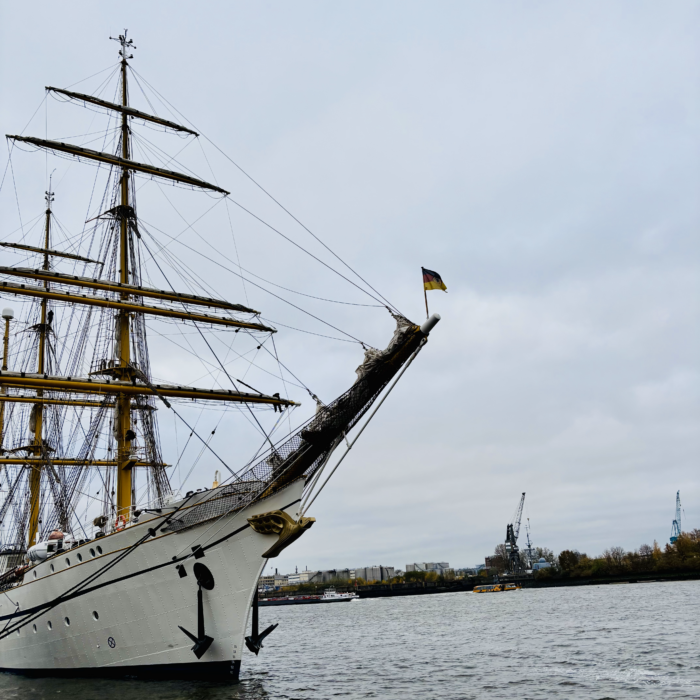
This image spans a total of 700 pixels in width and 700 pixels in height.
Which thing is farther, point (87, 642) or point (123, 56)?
point (123, 56)

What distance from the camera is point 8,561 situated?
3472 centimetres

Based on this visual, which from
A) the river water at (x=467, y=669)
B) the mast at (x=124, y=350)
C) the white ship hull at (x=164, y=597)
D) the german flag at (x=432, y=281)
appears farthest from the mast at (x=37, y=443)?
the german flag at (x=432, y=281)

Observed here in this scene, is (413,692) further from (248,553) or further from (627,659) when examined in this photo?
(627,659)

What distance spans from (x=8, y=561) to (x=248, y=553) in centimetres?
2241

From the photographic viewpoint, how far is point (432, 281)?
16.4m

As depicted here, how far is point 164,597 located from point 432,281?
11279 mm

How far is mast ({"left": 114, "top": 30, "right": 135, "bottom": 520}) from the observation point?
81.8ft

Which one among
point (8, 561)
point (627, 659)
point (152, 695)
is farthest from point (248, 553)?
point (8, 561)

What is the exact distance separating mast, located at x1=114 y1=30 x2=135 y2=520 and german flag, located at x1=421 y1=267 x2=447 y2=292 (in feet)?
40.4

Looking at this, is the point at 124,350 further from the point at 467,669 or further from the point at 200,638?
the point at 467,669

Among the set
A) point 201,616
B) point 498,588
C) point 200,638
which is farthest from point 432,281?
point 498,588

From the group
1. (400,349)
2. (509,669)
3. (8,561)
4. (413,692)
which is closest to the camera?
(400,349)

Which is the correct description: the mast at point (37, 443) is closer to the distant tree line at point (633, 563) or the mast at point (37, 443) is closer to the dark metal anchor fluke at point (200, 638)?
the dark metal anchor fluke at point (200, 638)

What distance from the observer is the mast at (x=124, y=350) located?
2494 cm
